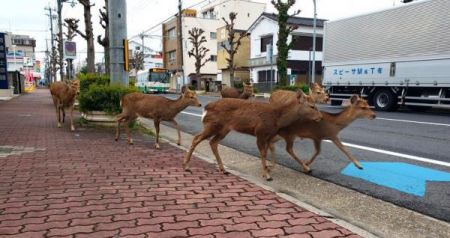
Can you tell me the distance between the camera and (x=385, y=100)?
2167 cm

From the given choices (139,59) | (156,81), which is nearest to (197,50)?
(156,81)

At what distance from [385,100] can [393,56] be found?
243 cm

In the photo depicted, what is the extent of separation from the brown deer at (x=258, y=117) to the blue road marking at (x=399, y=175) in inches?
53.4

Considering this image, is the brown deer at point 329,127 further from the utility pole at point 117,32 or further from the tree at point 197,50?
the tree at point 197,50

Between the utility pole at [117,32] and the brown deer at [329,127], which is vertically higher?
the utility pole at [117,32]

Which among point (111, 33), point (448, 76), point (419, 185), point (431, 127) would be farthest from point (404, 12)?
point (419, 185)

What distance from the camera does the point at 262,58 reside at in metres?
44.0

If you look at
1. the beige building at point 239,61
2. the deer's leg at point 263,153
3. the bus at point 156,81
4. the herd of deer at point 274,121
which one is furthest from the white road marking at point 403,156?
the beige building at point 239,61

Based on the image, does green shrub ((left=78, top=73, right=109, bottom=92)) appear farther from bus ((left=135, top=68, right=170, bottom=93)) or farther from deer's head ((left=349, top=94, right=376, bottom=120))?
bus ((left=135, top=68, right=170, bottom=93))

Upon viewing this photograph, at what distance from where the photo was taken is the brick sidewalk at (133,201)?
3992mm

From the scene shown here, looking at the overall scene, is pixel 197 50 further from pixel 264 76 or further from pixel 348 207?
pixel 348 207

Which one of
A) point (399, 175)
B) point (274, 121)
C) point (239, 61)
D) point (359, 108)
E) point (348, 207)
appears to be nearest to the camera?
point (348, 207)

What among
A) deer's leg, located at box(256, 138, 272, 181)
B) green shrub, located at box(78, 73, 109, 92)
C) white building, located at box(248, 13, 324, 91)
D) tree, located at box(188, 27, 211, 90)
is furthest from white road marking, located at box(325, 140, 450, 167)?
tree, located at box(188, 27, 211, 90)

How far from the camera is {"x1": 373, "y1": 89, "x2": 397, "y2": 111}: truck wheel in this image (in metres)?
21.1
